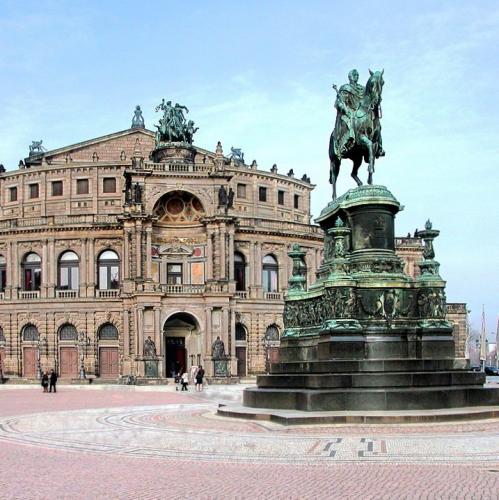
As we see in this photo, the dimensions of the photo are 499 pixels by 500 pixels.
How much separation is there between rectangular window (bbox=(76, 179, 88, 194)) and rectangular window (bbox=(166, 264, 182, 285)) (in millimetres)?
13164

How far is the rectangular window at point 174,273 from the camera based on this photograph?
8038 cm

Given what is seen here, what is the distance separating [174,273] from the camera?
264 ft

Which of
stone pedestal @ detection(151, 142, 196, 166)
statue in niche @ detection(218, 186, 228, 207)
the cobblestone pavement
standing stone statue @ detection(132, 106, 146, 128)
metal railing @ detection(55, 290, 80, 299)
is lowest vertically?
the cobblestone pavement

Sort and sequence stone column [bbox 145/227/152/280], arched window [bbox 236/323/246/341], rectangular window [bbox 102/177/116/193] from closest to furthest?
1. stone column [bbox 145/227/152/280]
2. arched window [bbox 236/323/246/341]
3. rectangular window [bbox 102/177/116/193]

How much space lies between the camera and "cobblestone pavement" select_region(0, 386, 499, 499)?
13.3 m

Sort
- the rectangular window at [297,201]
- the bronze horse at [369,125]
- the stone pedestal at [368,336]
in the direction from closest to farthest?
the stone pedestal at [368,336], the bronze horse at [369,125], the rectangular window at [297,201]

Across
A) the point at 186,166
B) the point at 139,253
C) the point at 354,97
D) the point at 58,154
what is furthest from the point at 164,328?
the point at 354,97

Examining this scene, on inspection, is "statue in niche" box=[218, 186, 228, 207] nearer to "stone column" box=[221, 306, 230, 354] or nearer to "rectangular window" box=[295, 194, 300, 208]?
"stone column" box=[221, 306, 230, 354]

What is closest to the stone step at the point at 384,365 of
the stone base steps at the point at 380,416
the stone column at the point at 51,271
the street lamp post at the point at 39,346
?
the stone base steps at the point at 380,416

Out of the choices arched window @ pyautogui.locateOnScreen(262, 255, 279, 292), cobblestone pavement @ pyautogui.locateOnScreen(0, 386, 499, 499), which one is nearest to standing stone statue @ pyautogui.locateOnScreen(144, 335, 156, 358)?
arched window @ pyautogui.locateOnScreen(262, 255, 279, 292)

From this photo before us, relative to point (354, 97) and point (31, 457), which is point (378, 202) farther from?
point (31, 457)

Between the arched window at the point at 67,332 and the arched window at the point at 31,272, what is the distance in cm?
445

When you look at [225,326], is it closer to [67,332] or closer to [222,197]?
[222,197]

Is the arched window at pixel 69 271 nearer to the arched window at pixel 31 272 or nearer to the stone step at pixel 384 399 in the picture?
the arched window at pixel 31 272
